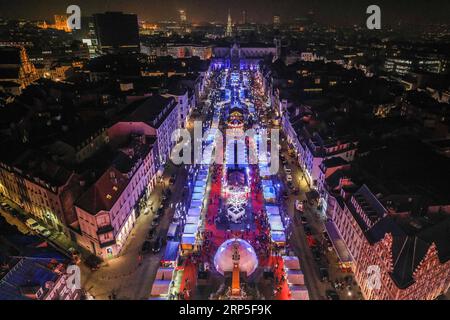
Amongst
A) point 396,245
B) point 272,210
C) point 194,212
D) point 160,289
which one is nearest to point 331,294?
point 396,245

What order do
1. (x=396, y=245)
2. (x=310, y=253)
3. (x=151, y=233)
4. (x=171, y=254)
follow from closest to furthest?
(x=396, y=245) < (x=171, y=254) < (x=310, y=253) < (x=151, y=233)

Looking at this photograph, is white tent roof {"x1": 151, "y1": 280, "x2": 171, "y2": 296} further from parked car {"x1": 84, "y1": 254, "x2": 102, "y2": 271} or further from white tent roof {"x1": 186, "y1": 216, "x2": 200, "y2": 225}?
white tent roof {"x1": 186, "y1": 216, "x2": 200, "y2": 225}

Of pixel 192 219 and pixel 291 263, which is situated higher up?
pixel 192 219

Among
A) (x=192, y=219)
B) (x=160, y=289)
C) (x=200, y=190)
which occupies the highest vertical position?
(x=200, y=190)

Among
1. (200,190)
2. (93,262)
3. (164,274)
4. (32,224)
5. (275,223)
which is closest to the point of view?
(164,274)

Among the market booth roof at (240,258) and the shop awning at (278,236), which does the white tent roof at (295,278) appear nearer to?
the market booth roof at (240,258)

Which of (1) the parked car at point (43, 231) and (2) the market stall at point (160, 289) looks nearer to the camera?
(2) the market stall at point (160, 289)

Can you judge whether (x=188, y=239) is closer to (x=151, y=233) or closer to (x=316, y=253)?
(x=151, y=233)

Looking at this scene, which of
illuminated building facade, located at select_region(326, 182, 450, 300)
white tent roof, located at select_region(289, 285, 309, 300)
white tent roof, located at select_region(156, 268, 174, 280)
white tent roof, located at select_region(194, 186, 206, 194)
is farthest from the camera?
white tent roof, located at select_region(194, 186, 206, 194)

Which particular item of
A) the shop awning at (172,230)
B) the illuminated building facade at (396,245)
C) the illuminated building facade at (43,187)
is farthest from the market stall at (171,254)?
the illuminated building facade at (396,245)

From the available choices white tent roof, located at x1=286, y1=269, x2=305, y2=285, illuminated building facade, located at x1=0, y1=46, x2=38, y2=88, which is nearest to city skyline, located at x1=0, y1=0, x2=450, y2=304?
white tent roof, located at x1=286, y1=269, x2=305, y2=285
